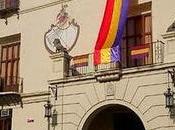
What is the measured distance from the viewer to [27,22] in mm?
24891

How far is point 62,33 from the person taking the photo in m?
23.2

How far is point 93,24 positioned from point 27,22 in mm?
3982

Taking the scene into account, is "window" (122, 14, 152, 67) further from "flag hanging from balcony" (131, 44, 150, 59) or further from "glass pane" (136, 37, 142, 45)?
"flag hanging from balcony" (131, 44, 150, 59)

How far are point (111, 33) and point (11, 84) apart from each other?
686 centimetres

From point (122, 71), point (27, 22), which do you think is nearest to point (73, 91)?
point (122, 71)

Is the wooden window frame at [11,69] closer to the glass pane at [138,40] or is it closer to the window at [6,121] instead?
the window at [6,121]

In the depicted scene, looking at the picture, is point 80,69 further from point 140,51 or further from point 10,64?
point 10,64

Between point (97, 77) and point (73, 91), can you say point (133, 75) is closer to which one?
point (97, 77)

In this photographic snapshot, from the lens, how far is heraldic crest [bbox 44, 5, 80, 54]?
896 inches

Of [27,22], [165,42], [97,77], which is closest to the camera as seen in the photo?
[165,42]

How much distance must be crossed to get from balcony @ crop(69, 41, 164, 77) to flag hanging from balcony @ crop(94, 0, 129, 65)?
0.33 metres

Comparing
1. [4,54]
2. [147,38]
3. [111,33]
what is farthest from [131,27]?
[4,54]

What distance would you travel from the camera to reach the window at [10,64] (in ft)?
81.9

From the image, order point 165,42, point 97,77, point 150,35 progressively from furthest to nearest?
point 150,35 → point 97,77 → point 165,42
